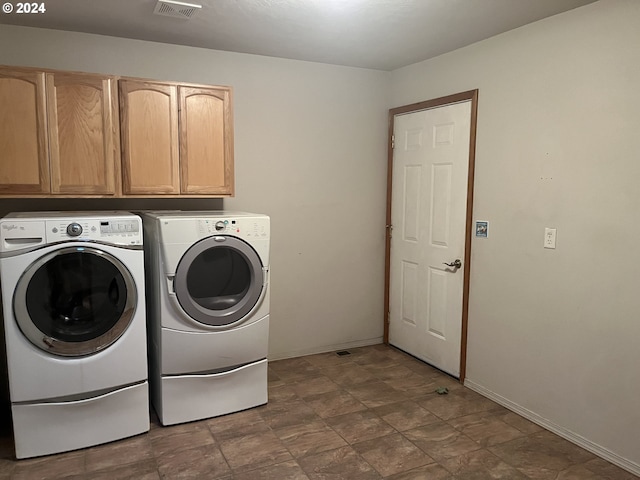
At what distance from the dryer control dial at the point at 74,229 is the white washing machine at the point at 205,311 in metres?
0.41

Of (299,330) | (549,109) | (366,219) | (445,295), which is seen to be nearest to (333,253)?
(366,219)

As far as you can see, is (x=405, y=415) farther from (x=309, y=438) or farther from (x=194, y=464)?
(x=194, y=464)

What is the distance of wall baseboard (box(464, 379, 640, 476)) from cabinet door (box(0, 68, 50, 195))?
121 inches

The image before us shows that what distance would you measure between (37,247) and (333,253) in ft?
7.50

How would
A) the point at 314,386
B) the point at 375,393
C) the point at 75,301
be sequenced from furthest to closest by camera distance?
the point at 314,386
the point at 375,393
the point at 75,301

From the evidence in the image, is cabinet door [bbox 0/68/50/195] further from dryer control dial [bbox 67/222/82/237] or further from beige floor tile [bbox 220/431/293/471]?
beige floor tile [bbox 220/431/293/471]

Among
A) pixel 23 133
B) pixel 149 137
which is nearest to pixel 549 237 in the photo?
pixel 149 137

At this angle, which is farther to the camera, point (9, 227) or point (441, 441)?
point (441, 441)

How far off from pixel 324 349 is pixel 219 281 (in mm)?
1532

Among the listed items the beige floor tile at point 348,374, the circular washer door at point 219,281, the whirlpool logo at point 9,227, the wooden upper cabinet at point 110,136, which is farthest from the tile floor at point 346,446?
the wooden upper cabinet at point 110,136

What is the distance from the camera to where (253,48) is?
347cm

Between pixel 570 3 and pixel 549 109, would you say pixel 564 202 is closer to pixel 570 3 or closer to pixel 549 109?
pixel 549 109

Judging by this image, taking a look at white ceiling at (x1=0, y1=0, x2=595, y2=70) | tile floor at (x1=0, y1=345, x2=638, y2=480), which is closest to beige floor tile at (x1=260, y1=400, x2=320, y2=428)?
tile floor at (x1=0, y1=345, x2=638, y2=480)

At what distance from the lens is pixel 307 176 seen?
394 centimetres
